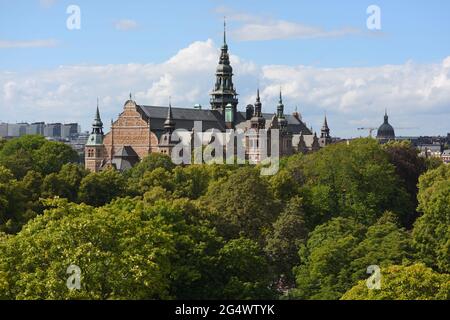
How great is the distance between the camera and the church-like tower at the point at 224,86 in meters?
163

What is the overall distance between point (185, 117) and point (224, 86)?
56.2 ft

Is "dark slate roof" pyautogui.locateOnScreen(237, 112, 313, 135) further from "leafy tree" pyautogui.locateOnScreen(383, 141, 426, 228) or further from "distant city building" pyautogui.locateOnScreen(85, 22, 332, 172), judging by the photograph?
"leafy tree" pyautogui.locateOnScreen(383, 141, 426, 228)

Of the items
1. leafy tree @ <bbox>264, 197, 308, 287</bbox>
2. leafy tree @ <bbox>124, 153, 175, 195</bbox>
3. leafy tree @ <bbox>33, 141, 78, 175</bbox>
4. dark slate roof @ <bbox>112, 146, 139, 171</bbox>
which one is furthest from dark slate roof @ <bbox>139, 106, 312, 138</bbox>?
leafy tree @ <bbox>264, 197, 308, 287</bbox>

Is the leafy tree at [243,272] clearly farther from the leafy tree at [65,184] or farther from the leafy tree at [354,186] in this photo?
the leafy tree at [65,184]

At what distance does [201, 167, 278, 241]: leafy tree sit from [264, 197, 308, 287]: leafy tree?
2001 millimetres

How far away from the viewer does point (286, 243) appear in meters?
55.8

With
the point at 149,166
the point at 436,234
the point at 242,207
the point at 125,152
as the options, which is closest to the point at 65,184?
the point at 242,207

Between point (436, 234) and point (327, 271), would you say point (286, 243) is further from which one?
point (327, 271)

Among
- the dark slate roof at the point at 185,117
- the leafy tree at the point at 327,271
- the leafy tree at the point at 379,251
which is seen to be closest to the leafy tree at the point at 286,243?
the leafy tree at the point at 327,271

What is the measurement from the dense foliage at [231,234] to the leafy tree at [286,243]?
8cm

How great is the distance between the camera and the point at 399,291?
36.9 m

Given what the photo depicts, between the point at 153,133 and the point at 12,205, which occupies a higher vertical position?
the point at 153,133
